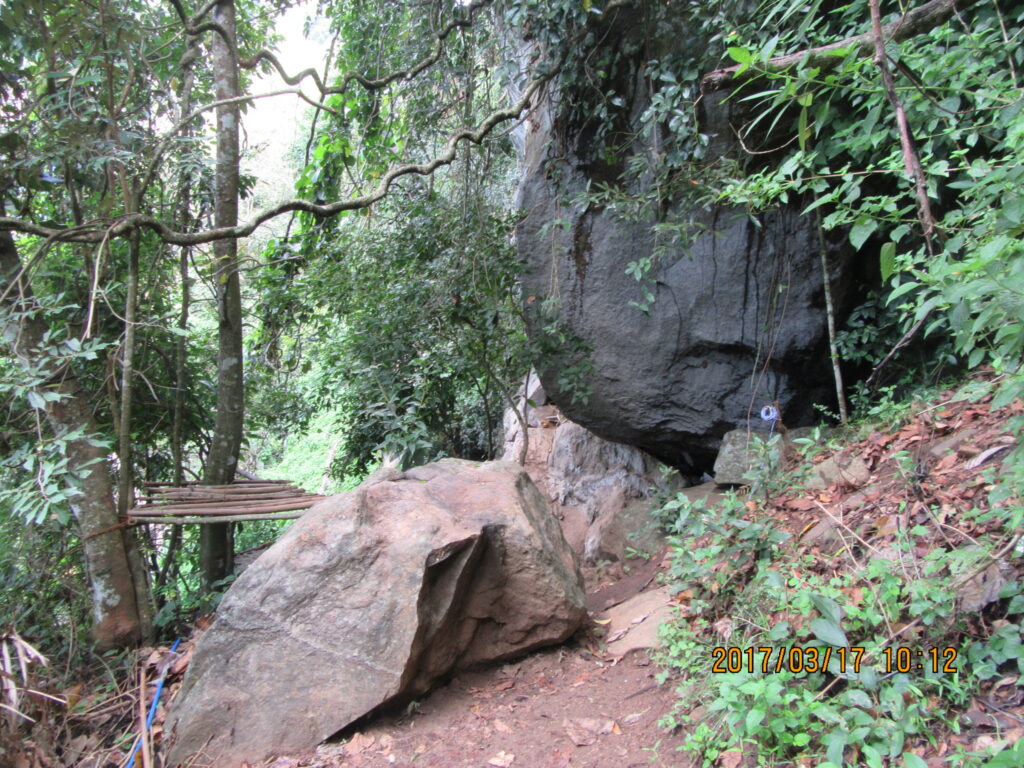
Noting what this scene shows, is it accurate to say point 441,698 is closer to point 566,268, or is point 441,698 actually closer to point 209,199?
point 566,268

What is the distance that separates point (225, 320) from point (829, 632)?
4097 millimetres

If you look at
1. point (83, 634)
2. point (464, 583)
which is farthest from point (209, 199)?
point (464, 583)

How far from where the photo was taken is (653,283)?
15.8 feet

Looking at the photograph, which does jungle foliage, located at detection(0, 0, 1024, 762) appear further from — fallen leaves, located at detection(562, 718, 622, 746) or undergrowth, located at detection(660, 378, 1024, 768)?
fallen leaves, located at detection(562, 718, 622, 746)

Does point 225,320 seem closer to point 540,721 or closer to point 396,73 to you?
point 396,73

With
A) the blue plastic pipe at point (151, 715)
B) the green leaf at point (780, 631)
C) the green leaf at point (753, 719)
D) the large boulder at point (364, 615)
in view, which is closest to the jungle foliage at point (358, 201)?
the blue plastic pipe at point (151, 715)

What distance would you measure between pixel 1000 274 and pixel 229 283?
440cm

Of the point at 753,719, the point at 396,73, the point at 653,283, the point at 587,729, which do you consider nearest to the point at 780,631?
the point at 753,719

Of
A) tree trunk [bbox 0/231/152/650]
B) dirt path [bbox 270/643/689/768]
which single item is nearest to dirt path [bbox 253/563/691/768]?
dirt path [bbox 270/643/689/768]

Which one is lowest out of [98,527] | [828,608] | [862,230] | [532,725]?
[532,725]

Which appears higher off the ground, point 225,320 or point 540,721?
point 225,320

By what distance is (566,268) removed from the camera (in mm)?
5172

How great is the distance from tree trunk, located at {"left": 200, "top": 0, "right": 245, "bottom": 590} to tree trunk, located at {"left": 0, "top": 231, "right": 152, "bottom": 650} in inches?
33.1

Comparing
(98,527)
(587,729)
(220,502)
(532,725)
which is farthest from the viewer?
(220,502)
